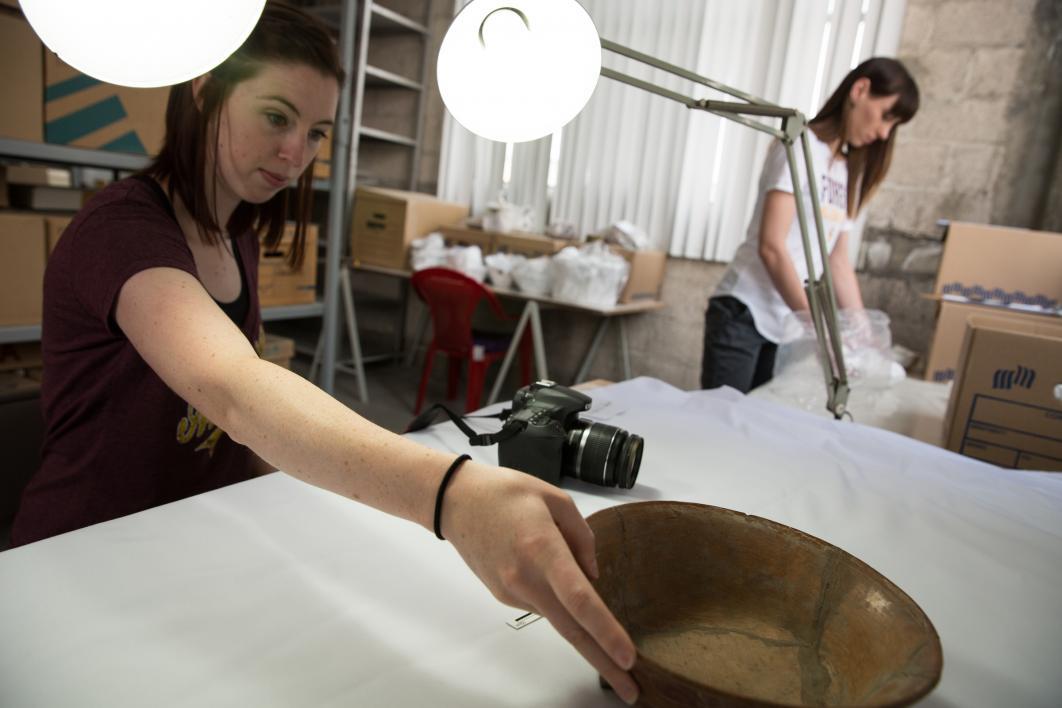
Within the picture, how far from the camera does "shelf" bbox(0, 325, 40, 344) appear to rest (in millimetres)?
1890

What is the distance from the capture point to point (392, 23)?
4074 mm

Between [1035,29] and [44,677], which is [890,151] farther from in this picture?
[44,677]

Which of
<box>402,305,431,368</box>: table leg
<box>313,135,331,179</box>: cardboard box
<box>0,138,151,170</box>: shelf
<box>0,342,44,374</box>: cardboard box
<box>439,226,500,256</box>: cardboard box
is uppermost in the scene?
<box>313,135,331,179</box>: cardboard box

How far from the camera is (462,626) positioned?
58 centimetres

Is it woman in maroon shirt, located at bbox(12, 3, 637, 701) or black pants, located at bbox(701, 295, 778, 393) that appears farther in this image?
black pants, located at bbox(701, 295, 778, 393)

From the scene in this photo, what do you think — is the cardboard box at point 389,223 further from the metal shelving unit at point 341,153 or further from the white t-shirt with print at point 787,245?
the white t-shirt with print at point 787,245

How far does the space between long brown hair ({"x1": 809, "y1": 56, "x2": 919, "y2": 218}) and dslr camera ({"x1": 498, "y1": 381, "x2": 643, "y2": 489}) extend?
131 centimetres

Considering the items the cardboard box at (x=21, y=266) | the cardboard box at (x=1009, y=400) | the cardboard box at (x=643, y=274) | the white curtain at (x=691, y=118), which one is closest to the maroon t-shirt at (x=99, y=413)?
the cardboard box at (x=21, y=266)

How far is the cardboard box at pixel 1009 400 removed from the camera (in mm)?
1412

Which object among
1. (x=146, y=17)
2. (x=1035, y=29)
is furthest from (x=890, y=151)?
(x=146, y=17)

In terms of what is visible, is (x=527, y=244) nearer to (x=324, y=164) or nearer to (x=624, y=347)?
(x=624, y=347)

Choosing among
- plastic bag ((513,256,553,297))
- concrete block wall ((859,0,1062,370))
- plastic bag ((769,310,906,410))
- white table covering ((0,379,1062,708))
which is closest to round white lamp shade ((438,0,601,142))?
white table covering ((0,379,1062,708))

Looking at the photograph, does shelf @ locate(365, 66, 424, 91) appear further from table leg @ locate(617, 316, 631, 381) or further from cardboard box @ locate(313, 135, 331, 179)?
table leg @ locate(617, 316, 631, 381)

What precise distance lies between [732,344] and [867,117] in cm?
69
